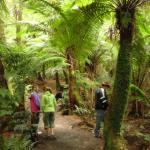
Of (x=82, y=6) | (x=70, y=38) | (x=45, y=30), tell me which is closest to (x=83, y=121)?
(x=70, y=38)

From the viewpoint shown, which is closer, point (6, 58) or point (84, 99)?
point (6, 58)

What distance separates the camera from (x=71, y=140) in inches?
353

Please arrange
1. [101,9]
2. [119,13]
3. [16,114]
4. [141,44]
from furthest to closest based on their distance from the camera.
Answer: [141,44], [16,114], [101,9], [119,13]

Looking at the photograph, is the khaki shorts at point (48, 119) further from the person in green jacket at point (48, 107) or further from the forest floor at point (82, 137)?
the forest floor at point (82, 137)

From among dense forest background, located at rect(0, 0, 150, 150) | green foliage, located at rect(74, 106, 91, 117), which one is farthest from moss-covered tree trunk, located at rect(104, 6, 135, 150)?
green foliage, located at rect(74, 106, 91, 117)

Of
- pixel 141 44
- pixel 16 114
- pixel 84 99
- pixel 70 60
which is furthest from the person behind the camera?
pixel 84 99

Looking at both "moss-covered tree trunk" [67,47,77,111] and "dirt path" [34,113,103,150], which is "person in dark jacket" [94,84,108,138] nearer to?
"dirt path" [34,113,103,150]

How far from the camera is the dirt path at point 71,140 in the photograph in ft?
27.2

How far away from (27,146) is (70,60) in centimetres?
533

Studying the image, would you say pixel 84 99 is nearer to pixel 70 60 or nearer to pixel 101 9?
pixel 70 60

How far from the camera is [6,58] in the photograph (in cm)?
865

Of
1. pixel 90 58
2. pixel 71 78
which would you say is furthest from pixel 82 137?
pixel 90 58

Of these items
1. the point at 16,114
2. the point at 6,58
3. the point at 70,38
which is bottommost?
the point at 16,114

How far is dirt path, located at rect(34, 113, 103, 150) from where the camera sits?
8297 mm
